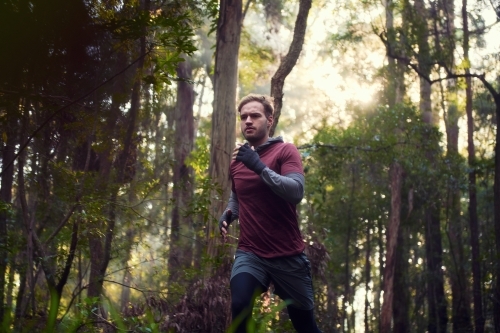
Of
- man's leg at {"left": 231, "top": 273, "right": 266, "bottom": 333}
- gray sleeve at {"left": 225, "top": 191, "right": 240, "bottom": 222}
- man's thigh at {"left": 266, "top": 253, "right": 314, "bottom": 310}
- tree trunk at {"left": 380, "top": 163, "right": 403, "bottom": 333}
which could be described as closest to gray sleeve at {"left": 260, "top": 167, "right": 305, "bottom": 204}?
man's thigh at {"left": 266, "top": 253, "right": 314, "bottom": 310}

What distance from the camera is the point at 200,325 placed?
8211 millimetres

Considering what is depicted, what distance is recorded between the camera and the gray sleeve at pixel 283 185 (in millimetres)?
4297

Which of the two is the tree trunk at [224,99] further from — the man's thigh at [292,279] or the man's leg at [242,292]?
the man's leg at [242,292]

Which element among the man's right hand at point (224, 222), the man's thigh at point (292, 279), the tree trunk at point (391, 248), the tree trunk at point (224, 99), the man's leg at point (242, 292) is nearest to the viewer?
the man's leg at point (242, 292)

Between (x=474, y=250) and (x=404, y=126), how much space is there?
5200mm

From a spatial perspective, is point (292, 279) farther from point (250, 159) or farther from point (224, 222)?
point (250, 159)

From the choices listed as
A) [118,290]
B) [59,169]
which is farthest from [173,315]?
[118,290]

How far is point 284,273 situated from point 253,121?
1.17m

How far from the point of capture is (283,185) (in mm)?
4297

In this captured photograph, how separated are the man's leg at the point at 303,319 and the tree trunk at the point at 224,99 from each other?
470 centimetres

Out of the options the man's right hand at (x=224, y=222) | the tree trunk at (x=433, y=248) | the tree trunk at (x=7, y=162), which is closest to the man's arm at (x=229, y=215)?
the man's right hand at (x=224, y=222)

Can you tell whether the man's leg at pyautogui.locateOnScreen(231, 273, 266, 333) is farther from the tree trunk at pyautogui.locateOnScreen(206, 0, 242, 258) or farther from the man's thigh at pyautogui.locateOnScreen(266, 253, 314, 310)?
the tree trunk at pyautogui.locateOnScreen(206, 0, 242, 258)

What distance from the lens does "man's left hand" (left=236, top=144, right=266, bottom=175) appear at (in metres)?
4.35

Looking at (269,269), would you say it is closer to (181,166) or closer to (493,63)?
(493,63)
